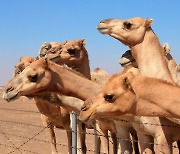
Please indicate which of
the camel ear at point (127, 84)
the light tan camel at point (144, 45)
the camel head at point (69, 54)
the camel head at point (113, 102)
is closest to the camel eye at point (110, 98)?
the camel head at point (113, 102)

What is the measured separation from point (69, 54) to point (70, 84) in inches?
95.5

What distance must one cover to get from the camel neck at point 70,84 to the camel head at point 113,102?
1.14m

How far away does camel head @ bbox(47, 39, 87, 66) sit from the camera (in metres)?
8.30

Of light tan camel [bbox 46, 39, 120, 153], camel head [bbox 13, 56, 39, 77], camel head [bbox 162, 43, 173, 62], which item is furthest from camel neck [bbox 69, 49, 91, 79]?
camel head [bbox 162, 43, 173, 62]

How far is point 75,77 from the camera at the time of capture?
238 inches

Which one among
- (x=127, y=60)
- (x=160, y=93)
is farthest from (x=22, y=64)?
(x=160, y=93)

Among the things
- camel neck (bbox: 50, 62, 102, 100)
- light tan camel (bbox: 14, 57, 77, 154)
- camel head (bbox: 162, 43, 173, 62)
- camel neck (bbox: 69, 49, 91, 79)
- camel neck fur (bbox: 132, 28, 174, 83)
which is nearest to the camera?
camel neck (bbox: 50, 62, 102, 100)

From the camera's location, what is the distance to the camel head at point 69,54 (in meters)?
8.30

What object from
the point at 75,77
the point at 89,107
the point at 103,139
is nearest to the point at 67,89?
the point at 75,77

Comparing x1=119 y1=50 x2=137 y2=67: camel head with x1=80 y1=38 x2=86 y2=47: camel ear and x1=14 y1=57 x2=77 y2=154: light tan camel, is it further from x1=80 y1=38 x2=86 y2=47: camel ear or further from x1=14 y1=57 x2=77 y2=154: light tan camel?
x1=14 y1=57 x2=77 y2=154: light tan camel

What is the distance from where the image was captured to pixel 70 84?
5.99 meters

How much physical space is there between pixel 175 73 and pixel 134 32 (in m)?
1.01

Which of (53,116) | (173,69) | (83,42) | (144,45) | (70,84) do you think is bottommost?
(53,116)

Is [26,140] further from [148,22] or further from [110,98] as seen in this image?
[110,98]
